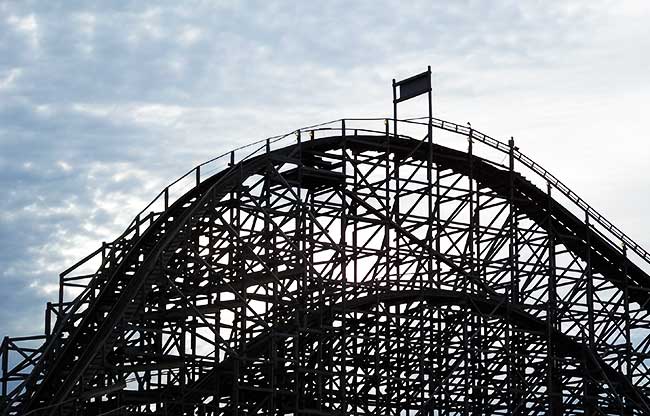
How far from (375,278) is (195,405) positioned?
7.81 m

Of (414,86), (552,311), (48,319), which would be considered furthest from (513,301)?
(48,319)

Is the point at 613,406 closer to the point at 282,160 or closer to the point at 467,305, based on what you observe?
the point at 467,305

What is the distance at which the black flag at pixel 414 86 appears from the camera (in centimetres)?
4425

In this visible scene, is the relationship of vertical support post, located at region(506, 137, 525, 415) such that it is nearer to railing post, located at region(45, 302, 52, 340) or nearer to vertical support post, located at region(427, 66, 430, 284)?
vertical support post, located at region(427, 66, 430, 284)

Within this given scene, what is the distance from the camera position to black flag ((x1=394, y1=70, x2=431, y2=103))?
44250 millimetres

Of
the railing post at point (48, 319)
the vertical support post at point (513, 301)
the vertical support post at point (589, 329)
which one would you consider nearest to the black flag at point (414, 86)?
the vertical support post at point (513, 301)

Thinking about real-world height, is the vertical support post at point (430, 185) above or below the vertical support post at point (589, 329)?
above

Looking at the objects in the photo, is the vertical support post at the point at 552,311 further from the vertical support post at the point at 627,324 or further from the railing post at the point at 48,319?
the railing post at the point at 48,319

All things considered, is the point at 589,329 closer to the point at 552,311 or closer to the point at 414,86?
the point at 552,311

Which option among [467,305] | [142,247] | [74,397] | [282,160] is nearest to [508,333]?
[467,305]

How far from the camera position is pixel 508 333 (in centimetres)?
4297

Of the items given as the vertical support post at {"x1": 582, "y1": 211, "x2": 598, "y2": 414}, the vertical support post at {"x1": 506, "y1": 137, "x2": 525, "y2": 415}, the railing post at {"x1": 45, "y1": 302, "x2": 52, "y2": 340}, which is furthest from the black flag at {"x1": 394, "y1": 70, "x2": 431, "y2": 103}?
the railing post at {"x1": 45, "y1": 302, "x2": 52, "y2": 340}

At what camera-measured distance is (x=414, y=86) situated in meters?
44.6

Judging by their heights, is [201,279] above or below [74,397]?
above
